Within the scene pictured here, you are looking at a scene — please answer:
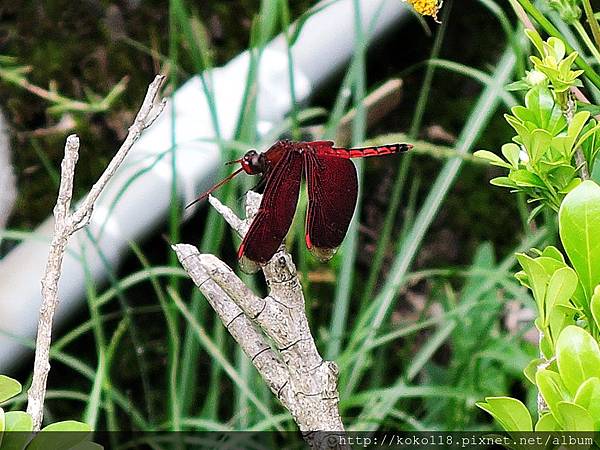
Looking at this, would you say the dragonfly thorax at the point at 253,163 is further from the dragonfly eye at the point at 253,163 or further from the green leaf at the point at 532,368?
the green leaf at the point at 532,368

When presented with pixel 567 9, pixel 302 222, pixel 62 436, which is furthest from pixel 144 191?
pixel 62 436

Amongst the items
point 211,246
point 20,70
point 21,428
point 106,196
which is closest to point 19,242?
→ point 106,196

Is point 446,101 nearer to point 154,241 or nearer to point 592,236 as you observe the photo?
point 154,241

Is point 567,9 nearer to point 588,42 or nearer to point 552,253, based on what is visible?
point 588,42

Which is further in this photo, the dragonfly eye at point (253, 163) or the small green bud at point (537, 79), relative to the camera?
the small green bud at point (537, 79)

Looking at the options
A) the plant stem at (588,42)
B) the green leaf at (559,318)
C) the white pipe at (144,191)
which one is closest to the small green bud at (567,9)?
the plant stem at (588,42)

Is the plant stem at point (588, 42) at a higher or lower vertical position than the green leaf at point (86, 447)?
higher

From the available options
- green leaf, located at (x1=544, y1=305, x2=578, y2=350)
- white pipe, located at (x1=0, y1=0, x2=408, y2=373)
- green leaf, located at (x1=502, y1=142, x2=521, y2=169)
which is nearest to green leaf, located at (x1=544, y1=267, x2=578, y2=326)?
green leaf, located at (x1=544, y1=305, x2=578, y2=350)
